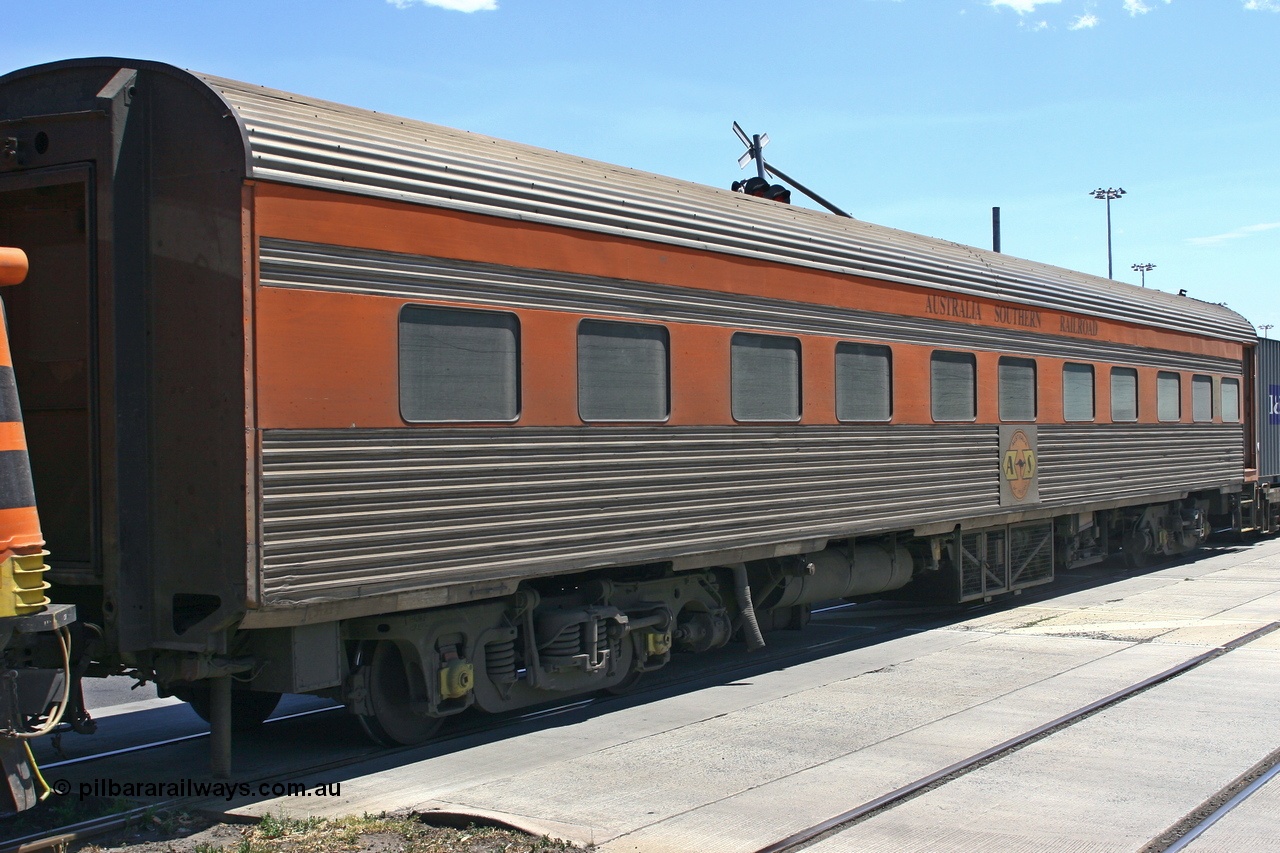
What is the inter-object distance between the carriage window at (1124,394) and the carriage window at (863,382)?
16.9 feet

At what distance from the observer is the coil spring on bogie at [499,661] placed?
7539mm

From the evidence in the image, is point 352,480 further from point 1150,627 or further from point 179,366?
point 1150,627

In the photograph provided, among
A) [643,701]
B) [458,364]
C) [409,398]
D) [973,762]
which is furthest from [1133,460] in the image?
[409,398]

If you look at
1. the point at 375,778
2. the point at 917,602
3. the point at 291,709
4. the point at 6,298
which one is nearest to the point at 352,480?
the point at 375,778

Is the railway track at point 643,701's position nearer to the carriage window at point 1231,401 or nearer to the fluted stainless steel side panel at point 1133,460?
the fluted stainless steel side panel at point 1133,460

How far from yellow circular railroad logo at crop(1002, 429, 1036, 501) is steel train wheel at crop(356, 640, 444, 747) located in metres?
7.03

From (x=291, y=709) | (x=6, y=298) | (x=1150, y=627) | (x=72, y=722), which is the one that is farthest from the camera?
(x=1150, y=627)

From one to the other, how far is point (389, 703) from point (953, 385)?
6.47 metres

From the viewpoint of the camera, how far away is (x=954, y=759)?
22.0 ft

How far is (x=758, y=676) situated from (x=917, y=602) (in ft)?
12.4

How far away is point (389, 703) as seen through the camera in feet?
23.5

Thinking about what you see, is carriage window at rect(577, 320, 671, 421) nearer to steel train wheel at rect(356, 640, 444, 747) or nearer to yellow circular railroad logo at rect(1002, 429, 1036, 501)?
steel train wheel at rect(356, 640, 444, 747)

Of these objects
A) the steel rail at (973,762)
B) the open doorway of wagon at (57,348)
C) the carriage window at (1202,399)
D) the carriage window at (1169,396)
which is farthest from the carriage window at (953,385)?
the open doorway of wagon at (57,348)

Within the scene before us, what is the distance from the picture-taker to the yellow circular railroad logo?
12.3 meters
